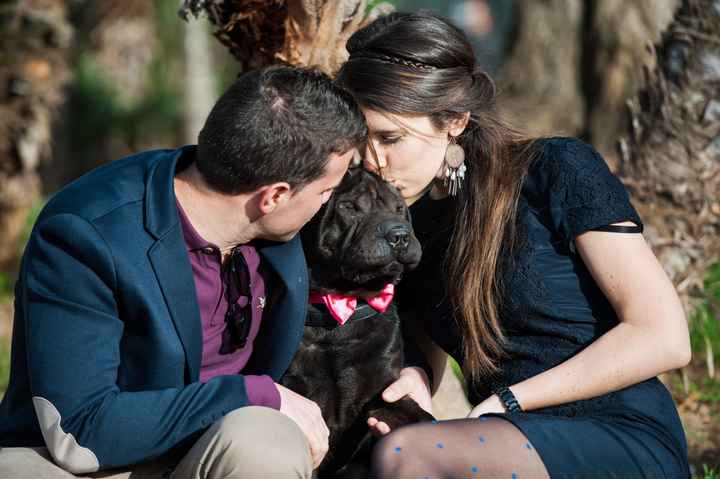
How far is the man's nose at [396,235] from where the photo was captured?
3549mm

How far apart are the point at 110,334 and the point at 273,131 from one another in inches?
30.8

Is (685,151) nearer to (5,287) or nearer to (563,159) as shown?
(563,159)

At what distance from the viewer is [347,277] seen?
3680 millimetres

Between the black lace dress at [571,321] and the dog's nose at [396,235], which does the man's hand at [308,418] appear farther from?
the dog's nose at [396,235]

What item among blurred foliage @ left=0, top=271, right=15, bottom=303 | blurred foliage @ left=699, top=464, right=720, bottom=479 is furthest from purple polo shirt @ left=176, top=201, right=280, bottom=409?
blurred foliage @ left=0, top=271, right=15, bottom=303

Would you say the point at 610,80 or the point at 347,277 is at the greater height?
the point at 347,277

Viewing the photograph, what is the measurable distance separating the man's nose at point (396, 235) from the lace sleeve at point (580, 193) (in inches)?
22.8

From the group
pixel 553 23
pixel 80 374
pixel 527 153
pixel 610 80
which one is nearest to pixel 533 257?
pixel 527 153

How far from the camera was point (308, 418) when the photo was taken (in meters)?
3.04

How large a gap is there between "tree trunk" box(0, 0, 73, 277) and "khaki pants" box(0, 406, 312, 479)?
19.2ft

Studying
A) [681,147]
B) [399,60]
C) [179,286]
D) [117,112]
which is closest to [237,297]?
[179,286]

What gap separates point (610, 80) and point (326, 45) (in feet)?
25.6

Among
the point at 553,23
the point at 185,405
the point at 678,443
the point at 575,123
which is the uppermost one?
the point at 185,405

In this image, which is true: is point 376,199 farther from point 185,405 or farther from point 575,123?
point 575,123
